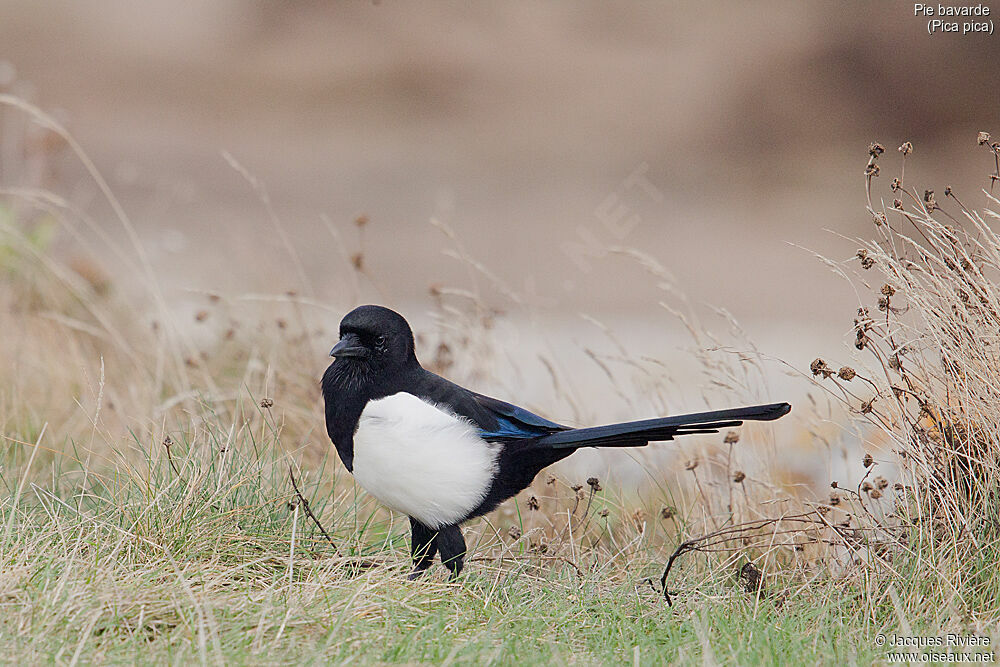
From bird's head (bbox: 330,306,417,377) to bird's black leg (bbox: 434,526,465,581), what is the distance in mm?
449

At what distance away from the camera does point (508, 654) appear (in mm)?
2418

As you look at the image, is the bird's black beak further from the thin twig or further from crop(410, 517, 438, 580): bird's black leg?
crop(410, 517, 438, 580): bird's black leg

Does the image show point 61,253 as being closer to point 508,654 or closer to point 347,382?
point 347,382

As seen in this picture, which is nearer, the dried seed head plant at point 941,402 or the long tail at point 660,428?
the long tail at point 660,428

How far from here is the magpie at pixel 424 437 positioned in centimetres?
277

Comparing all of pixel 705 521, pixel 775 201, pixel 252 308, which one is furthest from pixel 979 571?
pixel 775 201

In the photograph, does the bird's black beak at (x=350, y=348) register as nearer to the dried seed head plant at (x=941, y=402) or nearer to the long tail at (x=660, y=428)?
the long tail at (x=660, y=428)

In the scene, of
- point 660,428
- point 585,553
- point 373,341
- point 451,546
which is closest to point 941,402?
point 660,428

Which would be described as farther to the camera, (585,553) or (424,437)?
(585,553)

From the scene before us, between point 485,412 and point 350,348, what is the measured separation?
0.39 meters

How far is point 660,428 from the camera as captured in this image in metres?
2.62

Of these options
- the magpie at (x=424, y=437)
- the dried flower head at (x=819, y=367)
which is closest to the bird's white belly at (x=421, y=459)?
the magpie at (x=424, y=437)

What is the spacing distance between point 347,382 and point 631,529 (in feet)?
4.08

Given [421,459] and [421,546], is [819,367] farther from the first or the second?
[421,546]
